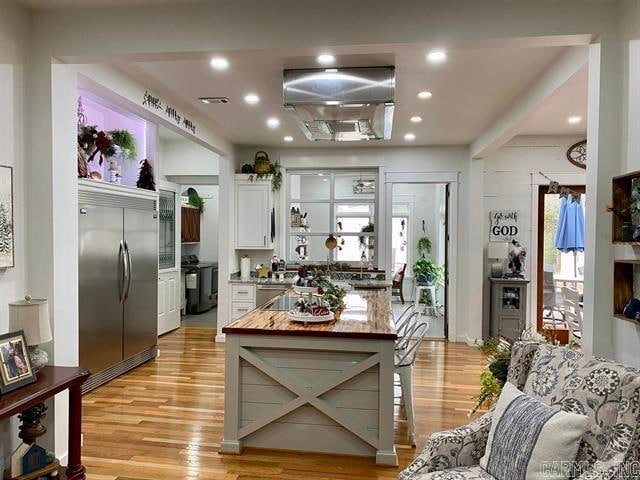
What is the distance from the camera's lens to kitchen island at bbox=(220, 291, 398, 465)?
283 centimetres

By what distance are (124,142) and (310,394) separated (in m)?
3.46

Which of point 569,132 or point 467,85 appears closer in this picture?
point 467,85

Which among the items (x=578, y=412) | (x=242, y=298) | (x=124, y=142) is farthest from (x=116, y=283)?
(x=578, y=412)

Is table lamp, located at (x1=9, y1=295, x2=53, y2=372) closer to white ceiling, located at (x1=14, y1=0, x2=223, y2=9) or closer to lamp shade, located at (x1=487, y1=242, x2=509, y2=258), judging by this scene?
white ceiling, located at (x1=14, y1=0, x2=223, y2=9)

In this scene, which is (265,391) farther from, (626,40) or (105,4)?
(626,40)

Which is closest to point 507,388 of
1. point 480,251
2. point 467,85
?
point 467,85

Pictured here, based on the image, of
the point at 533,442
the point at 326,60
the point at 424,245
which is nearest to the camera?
the point at 533,442

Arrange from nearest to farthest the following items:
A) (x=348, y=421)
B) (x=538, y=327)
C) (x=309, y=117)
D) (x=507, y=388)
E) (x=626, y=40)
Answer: (x=507, y=388) < (x=626, y=40) < (x=348, y=421) < (x=309, y=117) < (x=538, y=327)

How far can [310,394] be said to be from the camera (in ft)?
9.43

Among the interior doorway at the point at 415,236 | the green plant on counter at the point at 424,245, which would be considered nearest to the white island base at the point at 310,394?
the interior doorway at the point at 415,236

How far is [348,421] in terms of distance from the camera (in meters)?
2.86

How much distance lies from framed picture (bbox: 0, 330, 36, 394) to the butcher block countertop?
1.09 meters

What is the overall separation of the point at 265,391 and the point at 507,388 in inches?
62.2

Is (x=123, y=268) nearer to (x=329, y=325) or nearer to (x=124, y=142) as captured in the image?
(x=124, y=142)
